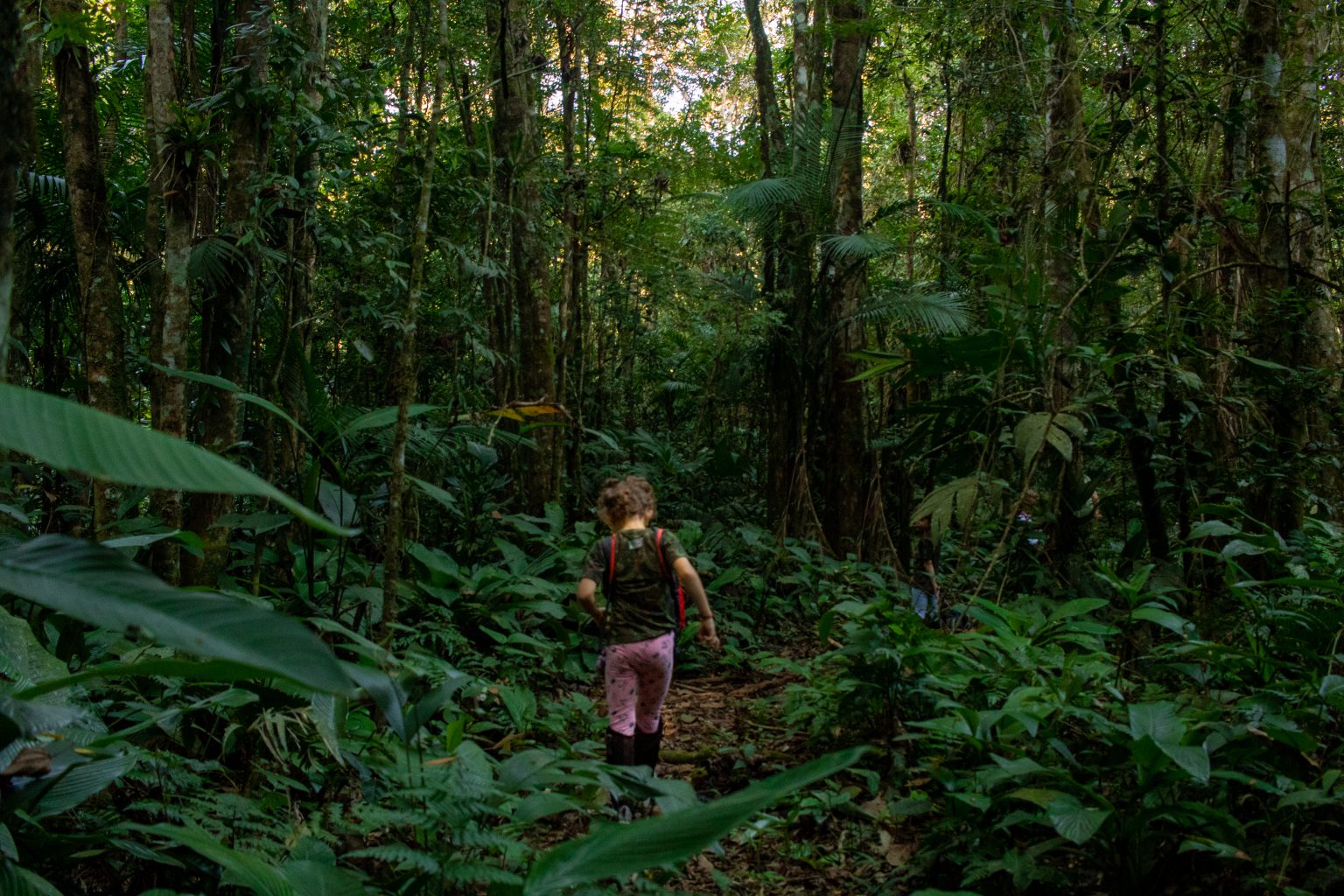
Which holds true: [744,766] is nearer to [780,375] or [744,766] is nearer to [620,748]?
[620,748]

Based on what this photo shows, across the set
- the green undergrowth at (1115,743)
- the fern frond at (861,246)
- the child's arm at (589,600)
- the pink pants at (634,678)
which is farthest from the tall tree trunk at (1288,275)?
the child's arm at (589,600)

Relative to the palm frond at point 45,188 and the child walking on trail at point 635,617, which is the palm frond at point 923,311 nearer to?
the child walking on trail at point 635,617

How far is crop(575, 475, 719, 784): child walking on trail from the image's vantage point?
3.86 metres

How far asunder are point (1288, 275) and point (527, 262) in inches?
216

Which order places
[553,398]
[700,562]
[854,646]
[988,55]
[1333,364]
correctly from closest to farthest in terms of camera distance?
1. [854,646]
2. [1333,364]
3. [700,562]
4. [553,398]
5. [988,55]

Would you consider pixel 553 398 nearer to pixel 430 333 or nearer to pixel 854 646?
pixel 430 333

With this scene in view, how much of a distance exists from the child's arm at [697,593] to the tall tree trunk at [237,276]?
2.17m

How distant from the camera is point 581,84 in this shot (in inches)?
383

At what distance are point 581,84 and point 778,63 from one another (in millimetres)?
5205

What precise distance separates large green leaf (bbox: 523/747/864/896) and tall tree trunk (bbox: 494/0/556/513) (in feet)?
19.9

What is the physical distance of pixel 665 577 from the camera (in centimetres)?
390

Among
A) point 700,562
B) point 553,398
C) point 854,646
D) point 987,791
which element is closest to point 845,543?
point 700,562

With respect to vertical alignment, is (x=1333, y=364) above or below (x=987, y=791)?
above

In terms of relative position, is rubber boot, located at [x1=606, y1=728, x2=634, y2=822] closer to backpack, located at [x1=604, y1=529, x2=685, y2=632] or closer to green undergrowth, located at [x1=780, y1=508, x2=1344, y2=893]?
backpack, located at [x1=604, y1=529, x2=685, y2=632]
